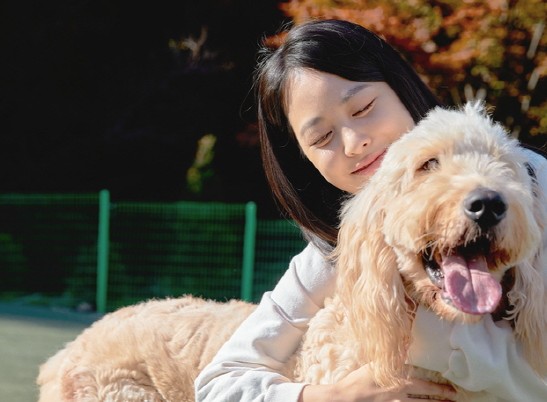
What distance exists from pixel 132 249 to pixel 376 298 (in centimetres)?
786

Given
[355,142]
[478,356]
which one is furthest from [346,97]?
[478,356]

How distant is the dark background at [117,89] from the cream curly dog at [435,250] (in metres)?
8.75

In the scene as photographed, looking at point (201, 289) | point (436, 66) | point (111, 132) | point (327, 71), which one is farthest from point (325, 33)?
point (111, 132)

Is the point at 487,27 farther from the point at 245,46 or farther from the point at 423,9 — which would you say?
the point at 245,46

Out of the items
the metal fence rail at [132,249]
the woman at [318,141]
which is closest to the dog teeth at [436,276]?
the woman at [318,141]

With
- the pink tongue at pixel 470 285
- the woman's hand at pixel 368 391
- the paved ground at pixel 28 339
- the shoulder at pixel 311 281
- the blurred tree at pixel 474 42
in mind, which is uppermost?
the blurred tree at pixel 474 42

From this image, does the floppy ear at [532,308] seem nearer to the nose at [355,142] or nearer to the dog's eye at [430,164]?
the dog's eye at [430,164]

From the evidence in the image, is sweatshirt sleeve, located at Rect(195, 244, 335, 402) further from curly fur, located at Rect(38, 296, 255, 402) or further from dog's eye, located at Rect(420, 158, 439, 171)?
dog's eye, located at Rect(420, 158, 439, 171)

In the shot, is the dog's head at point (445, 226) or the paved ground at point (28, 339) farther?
the paved ground at point (28, 339)

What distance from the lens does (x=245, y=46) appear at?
12.0 metres

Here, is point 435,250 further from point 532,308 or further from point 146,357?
point 146,357

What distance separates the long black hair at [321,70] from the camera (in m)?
2.82

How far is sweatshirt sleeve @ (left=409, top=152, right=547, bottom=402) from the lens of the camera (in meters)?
2.16

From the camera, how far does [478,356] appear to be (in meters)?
2.14
